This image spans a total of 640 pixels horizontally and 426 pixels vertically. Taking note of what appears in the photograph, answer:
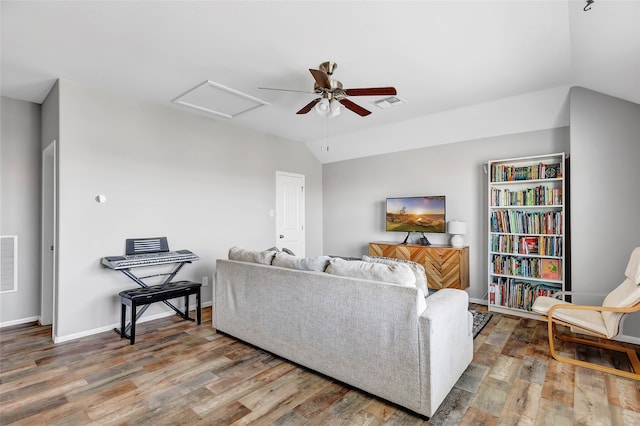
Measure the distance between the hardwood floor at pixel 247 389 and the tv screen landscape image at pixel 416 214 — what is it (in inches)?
79.1

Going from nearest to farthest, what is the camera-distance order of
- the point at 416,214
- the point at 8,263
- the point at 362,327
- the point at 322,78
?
the point at 362,327
the point at 322,78
the point at 8,263
the point at 416,214

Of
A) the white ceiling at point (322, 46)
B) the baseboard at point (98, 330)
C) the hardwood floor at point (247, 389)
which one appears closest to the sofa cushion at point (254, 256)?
the hardwood floor at point (247, 389)

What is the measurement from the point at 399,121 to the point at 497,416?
381 cm

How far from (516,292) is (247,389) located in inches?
137

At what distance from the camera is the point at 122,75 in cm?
318

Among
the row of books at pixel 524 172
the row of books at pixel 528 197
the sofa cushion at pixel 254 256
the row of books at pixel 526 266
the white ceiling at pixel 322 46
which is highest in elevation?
the white ceiling at pixel 322 46

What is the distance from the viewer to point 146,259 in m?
3.53

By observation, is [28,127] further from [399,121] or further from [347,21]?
[399,121]

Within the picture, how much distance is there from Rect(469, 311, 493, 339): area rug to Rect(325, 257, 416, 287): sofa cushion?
1.80 meters

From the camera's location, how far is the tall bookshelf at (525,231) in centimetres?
376

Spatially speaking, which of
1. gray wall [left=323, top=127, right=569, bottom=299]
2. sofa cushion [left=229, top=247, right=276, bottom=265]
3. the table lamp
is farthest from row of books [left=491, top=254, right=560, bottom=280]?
sofa cushion [left=229, top=247, right=276, bottom=265]

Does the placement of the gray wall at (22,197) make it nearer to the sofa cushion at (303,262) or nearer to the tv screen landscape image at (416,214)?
the sofa cushion at (303,262)

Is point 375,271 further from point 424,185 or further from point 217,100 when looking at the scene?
point 424,185

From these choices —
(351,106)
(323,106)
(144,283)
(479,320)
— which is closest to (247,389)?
(144,283)
